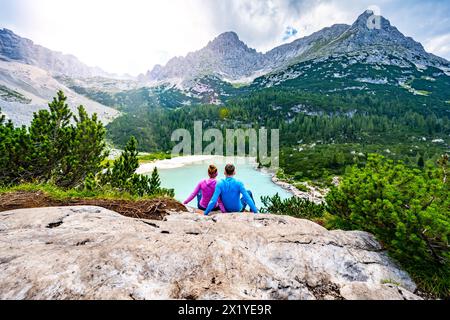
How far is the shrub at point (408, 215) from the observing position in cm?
499

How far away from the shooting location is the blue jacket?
7.71 metres

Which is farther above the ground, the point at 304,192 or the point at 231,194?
the point at 231,194

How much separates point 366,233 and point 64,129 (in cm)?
1610

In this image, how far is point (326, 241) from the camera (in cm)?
521

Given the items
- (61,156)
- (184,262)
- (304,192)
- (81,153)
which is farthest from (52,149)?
(304,192)

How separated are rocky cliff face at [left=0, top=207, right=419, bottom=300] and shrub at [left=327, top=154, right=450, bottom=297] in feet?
1.46

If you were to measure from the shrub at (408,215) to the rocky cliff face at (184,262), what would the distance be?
444mm

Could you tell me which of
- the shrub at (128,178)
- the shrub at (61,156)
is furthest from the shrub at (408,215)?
the shrub at (128,178)

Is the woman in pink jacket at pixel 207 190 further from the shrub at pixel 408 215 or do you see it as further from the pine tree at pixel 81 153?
the pine tree at pixel 81 153

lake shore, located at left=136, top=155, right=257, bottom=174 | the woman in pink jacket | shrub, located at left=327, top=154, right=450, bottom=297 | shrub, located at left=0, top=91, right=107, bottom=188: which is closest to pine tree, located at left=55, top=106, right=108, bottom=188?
shrub, located at left=0, top=91, right=107, bottom=188

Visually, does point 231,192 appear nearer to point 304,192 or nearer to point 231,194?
point 231,194

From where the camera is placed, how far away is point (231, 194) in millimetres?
7945

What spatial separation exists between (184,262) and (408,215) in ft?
15.9

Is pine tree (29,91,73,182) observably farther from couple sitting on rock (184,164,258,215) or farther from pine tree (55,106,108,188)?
couple sitting on rock (184,164,258,215)
